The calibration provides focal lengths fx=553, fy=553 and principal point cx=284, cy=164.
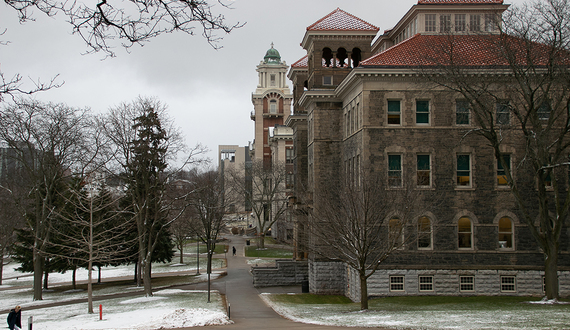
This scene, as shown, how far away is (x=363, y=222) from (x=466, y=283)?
28.4 feet

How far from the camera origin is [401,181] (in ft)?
102

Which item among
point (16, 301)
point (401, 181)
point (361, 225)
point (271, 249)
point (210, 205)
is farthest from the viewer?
point (271, 249)

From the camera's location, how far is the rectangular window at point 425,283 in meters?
30.8

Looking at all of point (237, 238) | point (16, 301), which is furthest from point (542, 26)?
point (237, 238)

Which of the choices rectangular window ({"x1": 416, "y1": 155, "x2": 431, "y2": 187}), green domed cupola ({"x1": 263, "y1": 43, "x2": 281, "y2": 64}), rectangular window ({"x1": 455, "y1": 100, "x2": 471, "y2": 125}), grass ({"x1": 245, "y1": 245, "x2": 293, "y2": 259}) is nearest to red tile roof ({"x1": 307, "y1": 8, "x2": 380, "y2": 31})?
rectangular window ({"x1": 455, "y1": 100, "x2": 471, "y2": 125})

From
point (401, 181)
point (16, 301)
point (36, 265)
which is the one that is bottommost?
point (16, 301)

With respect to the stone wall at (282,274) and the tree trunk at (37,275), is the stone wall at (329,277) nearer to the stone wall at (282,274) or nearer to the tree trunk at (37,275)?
the stone wall at (282,274)

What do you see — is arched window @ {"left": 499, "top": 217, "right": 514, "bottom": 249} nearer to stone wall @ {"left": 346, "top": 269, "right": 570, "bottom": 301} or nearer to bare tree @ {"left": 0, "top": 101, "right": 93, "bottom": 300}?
stone wall @ {"left": 346, "top": 269, "right": 570, "bottom": 301}

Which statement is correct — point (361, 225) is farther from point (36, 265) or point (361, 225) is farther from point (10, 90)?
point (36, 265)

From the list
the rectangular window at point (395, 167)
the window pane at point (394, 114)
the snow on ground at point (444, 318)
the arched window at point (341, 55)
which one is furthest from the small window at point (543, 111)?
the arched window at point (341, 55)

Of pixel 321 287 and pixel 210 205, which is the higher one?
pixel 210 205

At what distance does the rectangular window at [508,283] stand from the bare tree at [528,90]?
3701 millimetres

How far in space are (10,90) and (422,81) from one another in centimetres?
2449

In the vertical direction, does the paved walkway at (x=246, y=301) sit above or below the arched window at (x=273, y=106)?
below
